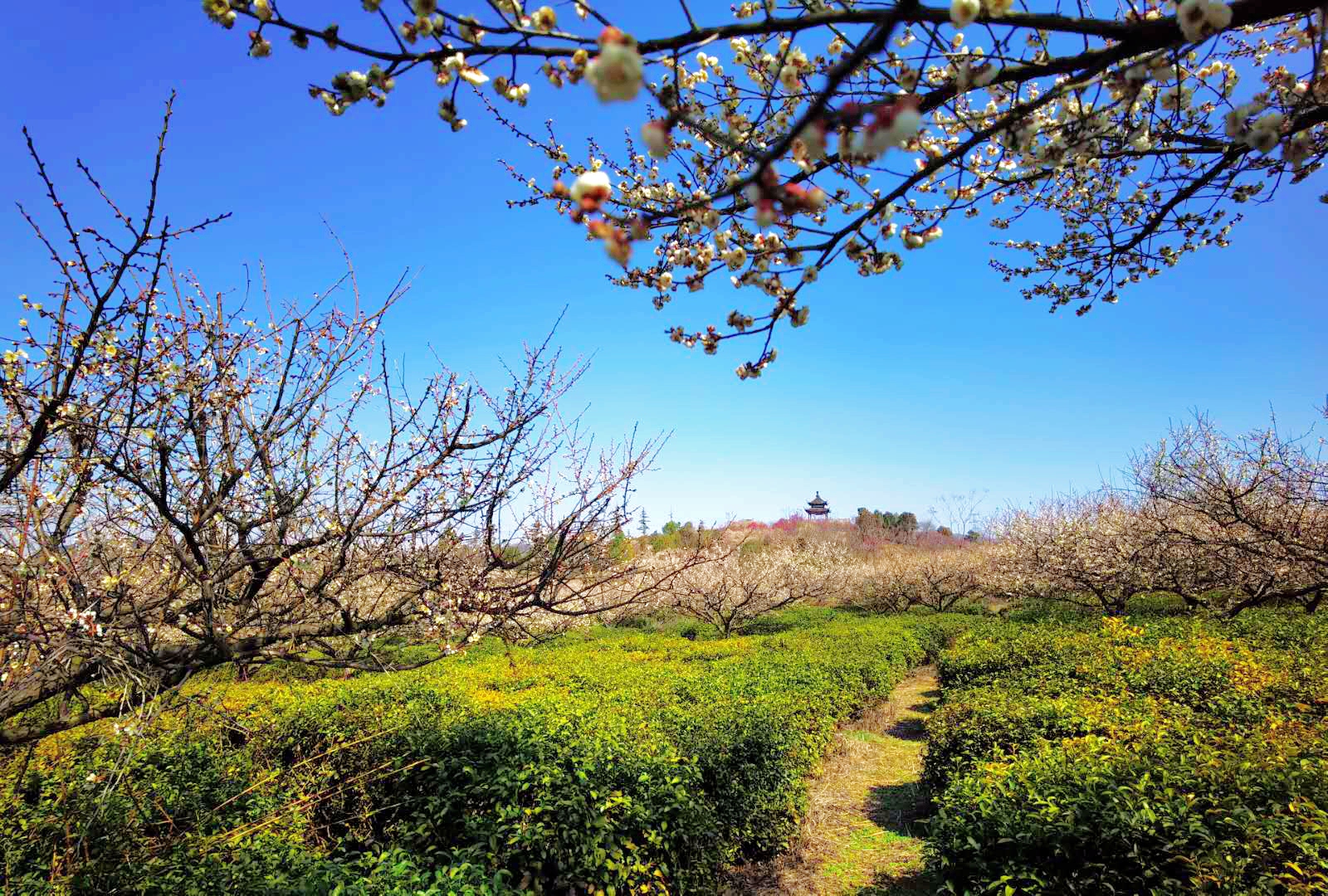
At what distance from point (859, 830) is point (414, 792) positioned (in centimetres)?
505

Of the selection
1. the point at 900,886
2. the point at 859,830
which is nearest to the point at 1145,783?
the point at 900,886

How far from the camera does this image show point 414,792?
5.30m

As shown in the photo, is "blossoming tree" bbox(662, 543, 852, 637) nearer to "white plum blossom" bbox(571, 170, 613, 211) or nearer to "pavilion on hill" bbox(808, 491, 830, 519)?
"white plum blossom" bbox(571, 170, 613, 211)

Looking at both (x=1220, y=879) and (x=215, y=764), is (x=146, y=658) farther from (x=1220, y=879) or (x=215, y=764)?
(x=1220, y=879)

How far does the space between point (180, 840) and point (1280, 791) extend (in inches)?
253

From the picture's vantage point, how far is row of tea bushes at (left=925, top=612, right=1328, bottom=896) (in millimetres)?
2975

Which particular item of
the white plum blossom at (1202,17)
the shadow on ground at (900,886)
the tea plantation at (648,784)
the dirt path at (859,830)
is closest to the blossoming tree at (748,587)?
the dirt path at (859,830)

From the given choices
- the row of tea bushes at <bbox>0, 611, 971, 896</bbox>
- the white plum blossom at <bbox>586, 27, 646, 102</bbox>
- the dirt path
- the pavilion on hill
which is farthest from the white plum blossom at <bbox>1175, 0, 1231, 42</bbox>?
the pavilion on hill

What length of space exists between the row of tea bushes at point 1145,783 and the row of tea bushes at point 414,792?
2032 millimetres

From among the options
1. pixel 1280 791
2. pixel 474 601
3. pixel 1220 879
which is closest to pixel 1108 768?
pixel 1280 791

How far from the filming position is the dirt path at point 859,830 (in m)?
5.63

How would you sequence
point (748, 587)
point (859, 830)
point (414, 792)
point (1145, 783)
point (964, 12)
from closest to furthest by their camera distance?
point (964, 12) < point (1145, 783) < point (414, 792) < point (859, 830) < point (748, 587)

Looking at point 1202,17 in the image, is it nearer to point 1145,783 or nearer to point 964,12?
point 964,12

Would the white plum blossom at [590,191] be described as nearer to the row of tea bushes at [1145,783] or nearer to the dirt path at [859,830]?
the row of tea bushes at [1145,783]
